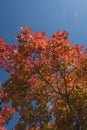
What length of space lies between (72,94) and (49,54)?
3949mm

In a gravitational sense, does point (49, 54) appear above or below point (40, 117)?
above

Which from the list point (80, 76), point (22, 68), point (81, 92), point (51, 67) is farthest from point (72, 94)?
point (22, 68)

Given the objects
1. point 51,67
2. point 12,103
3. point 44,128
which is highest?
point 51,67

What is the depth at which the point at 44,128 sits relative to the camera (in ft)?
72.0

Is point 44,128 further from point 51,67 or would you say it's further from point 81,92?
point 51,67

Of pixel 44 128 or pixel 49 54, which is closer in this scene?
pixel 49 54

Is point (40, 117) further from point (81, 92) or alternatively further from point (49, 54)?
point (49, 54)

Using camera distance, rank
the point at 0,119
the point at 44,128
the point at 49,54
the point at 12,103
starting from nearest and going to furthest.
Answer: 1. the point at 49,54
2. the point at 12,103
3. the point at 44,128
4. the point at 0,119

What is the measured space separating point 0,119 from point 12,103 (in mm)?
6436

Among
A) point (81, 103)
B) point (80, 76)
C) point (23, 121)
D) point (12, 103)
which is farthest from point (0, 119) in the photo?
point (80, 76)

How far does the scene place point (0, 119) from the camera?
25359mm

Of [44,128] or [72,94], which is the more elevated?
[72,94]

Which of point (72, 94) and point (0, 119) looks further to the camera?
point (0, 119)

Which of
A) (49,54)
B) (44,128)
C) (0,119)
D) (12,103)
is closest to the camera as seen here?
(49,54)
